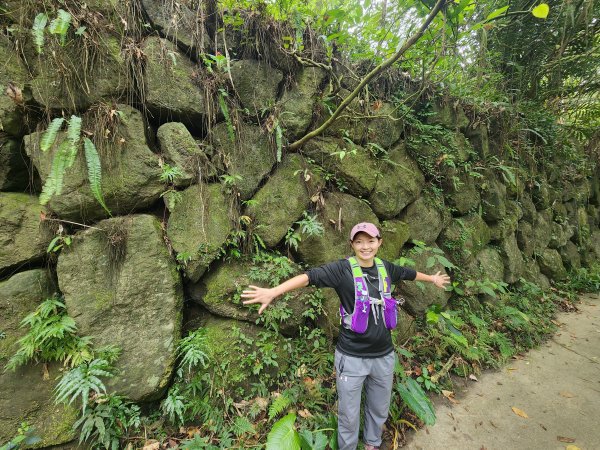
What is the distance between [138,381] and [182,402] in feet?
1.65

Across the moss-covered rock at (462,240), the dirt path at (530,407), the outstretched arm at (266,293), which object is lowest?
the dirt path at (530,407)

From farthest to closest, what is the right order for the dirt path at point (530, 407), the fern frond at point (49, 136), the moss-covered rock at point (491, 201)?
1. the moss-covered rock at point (491, 201)
2. the dirt path at point (530, 407)
3. the fern frond at point (49, 136)

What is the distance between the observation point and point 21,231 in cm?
275

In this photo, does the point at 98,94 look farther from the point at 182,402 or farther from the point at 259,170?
the point at 182,402

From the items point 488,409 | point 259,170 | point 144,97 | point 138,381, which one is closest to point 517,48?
Result: point 259,170

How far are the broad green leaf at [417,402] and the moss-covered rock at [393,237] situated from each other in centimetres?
178

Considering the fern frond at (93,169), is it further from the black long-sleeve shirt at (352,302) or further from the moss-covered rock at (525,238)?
the moss-covered rock at (525,238)

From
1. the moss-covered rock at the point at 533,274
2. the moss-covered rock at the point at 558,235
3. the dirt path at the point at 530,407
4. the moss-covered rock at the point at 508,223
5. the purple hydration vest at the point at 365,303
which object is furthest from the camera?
the moss-covered rock at the point at 558,235

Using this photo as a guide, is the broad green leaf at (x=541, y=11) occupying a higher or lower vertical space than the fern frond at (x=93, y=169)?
higher

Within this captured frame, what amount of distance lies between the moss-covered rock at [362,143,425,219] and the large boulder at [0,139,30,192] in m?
4.35

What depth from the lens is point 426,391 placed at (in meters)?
3.63

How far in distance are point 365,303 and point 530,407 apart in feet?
10.2

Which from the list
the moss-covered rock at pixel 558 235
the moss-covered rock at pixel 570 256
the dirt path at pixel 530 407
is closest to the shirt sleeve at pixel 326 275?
the dirt path at pixel 530 407

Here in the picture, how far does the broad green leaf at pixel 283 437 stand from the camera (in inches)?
79.0
